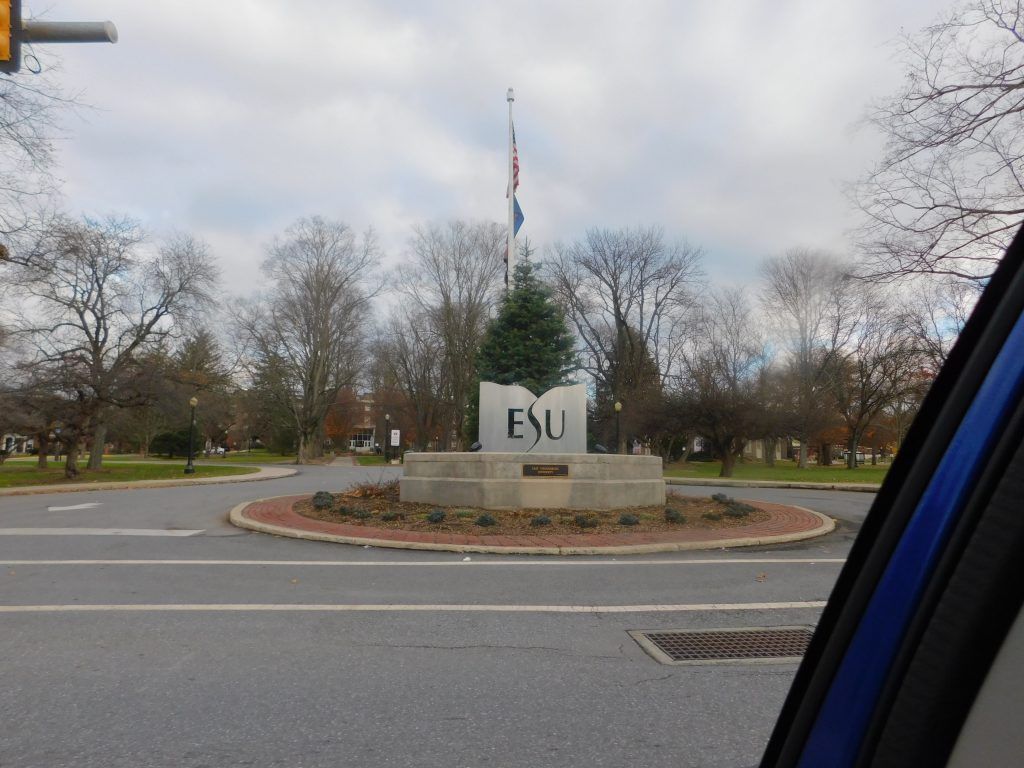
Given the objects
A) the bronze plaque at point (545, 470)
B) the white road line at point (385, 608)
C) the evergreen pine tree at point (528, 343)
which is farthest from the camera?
the evergreen pine tree at point (528, 343)

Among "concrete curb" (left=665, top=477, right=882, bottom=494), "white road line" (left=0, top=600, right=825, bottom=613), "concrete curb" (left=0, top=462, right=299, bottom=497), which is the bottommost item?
"concrete curb" (left=0, top=462, right=299, bottom=497)

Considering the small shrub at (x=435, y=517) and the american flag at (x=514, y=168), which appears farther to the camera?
the american flag at (x=514, y=168)

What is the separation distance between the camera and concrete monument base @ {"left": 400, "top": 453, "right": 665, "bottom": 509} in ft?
48.3

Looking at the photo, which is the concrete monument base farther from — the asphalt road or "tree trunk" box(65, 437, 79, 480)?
"tree trunk" box(65, 437, 79, 480)

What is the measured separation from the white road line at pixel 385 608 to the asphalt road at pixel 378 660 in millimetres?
41

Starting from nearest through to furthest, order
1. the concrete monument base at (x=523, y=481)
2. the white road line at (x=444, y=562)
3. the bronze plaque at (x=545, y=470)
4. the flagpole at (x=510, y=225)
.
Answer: the white road line at (x=444, y=562) → the concrete monument base at (x=523, y=481) → the bronze plaque at (x=545, y=470) → the flagpole at (x=510, y=225)

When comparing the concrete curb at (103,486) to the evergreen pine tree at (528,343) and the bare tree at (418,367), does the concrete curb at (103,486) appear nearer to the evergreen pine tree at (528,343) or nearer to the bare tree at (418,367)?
the evergreen pine tree at (528,343)

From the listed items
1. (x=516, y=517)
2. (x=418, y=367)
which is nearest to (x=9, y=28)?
(x=516, y=517)

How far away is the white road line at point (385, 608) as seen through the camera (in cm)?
686

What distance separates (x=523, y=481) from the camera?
1475 cm

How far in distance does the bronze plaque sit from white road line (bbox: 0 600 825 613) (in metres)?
7.70

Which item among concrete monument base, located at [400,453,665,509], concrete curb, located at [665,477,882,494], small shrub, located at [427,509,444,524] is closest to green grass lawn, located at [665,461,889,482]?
concrete curb, located at [665,477,882,494]

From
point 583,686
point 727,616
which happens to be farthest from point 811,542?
point 583,686

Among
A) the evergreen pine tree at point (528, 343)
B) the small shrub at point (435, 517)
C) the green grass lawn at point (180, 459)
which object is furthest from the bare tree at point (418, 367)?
the small shrub at point (435, 517)
